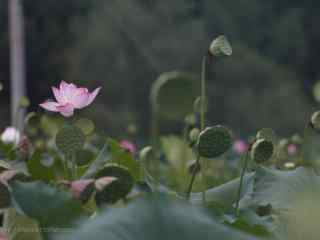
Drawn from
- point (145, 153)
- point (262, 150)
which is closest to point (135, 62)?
point (145, 153)

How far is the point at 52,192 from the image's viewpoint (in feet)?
1.36

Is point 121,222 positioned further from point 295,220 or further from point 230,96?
point 230,96

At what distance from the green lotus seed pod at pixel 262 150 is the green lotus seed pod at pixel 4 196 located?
0.58 feet

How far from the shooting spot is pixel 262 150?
A: 1.80ft

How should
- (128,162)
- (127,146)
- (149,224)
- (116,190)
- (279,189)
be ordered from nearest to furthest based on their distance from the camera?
(149,224) → (116,190) → (279,189) → (128,162) → (127,146)

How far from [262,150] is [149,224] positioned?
0.24 meters

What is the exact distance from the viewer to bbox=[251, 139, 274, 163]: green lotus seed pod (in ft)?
1.78

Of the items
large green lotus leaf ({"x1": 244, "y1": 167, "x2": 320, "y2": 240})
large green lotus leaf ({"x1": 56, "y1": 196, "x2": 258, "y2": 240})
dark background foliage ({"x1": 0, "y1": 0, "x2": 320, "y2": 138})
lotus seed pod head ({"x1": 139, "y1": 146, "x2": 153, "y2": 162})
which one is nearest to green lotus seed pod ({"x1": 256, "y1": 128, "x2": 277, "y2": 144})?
large green lotus leaf ({"x1": 244, "y1": 167, "x2": 320, "y2": 240})

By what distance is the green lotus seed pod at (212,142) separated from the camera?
50cm

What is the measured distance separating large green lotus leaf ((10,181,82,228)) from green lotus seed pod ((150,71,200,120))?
20cm

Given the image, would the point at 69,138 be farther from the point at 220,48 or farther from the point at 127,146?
the point at 127,146

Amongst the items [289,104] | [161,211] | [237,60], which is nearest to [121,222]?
[161,211]

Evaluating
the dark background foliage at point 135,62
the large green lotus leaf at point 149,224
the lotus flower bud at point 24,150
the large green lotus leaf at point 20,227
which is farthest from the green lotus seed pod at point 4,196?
the dark background foliage at point 135,62

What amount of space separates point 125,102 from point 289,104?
3.35m
